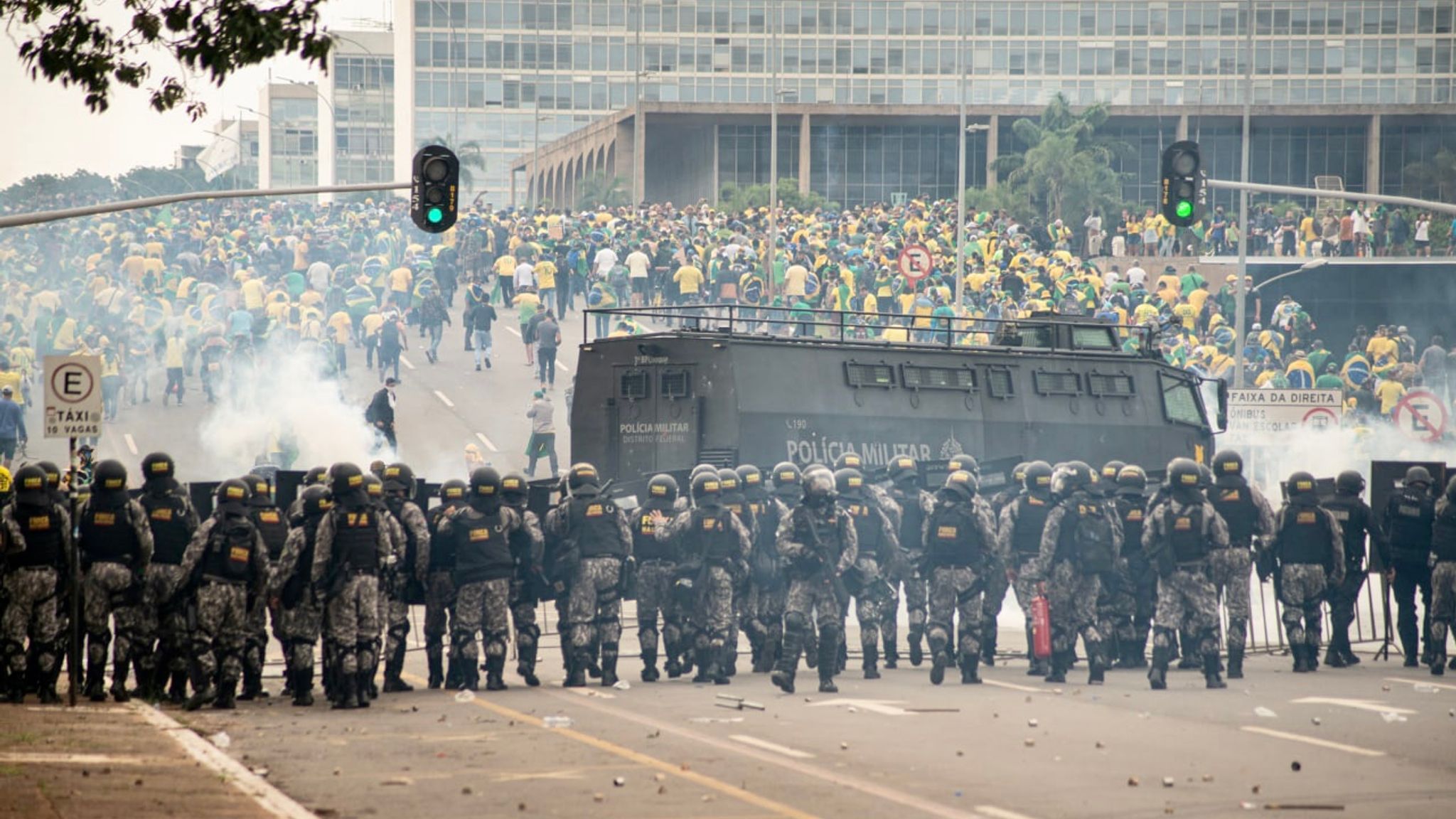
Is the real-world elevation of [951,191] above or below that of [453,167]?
above

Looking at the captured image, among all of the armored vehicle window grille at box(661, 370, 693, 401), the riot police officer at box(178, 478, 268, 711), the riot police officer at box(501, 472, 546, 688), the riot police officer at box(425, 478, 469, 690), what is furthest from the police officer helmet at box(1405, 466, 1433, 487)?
the riot police officer at box(178, 478, 268, 711)

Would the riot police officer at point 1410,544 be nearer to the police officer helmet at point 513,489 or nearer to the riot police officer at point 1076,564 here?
the riot police officer at point 1076,564

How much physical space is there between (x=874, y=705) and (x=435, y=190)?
10.2 m

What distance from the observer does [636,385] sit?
75.0 feet

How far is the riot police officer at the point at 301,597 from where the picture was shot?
14.6 metres

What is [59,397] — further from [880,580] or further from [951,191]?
[951,191]

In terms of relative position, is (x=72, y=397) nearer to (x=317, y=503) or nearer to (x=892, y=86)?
(x=317, y=503)

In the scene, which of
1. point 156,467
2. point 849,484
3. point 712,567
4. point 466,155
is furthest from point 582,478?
point 466,155

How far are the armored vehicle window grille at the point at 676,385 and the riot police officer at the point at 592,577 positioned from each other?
244 inches

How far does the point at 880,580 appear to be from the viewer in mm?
16906

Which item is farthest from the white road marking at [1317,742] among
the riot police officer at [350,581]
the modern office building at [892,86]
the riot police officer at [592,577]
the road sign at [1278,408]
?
the modern office building at [892,86]

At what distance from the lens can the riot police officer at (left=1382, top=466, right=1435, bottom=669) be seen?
1780 cm

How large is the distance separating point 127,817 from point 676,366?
1352 centimetres

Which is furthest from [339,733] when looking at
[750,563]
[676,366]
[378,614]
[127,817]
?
[676,366]
